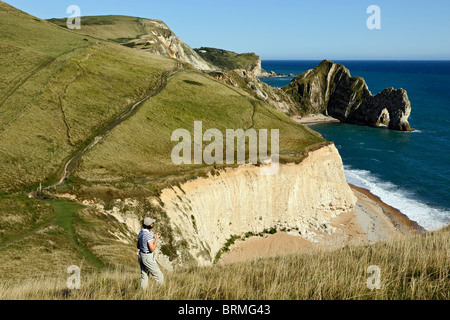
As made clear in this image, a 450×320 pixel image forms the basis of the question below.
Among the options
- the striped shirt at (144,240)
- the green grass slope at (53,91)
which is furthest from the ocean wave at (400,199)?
the green grass slope at (53,91)

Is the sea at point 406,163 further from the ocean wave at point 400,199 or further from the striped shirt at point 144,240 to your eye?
the striped shirt at point 144,240

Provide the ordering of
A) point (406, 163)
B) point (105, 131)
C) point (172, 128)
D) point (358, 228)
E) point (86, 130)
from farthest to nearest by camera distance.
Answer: point (406, 163) < point (172, 128) < point (358, 228) < point (105, 131) < point (86, 130)

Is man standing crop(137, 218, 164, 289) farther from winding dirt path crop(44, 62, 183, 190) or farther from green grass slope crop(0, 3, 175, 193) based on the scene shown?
green grass slope crop(0, 3, 175, 193)

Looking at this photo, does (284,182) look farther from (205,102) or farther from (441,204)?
(441,204)

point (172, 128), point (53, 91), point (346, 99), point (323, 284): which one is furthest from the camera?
point (346, 99)

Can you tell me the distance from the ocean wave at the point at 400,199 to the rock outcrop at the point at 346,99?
61533 mm

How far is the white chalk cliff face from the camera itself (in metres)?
36.8

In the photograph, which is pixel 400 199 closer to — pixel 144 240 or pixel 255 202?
pixel 255 202

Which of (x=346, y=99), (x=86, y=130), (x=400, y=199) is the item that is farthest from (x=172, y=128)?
(x=346, y=99)

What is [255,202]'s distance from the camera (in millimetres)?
47312

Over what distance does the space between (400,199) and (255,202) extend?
34723 millimetres

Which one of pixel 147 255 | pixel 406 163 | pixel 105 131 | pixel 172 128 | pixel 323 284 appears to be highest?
pixel 172 128

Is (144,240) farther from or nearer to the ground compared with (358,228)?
farther from the ground
